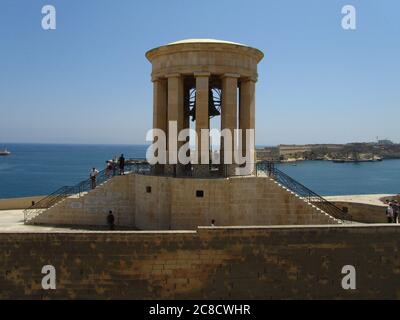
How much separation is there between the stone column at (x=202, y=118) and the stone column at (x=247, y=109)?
6.43 ft

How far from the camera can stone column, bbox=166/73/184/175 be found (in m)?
15.1

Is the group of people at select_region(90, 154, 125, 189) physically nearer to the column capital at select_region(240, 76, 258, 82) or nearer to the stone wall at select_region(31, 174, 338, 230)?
the stone wall at select_region(31, 174, 338, 230)

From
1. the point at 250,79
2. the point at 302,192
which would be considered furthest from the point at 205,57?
the point at 302,192

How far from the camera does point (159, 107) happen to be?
53.4ft

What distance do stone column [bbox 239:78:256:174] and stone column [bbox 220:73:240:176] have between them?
90 centimetres

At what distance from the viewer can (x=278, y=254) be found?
11508 millimetres

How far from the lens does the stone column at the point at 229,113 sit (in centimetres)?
1496

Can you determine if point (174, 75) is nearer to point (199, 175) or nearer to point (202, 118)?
point (202, 118)

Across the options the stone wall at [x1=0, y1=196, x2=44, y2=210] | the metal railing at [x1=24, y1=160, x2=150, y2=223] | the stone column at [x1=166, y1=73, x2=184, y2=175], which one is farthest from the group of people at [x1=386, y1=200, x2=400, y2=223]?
the stone wall at [x1=0, y1=196, x2=44, y2=210]

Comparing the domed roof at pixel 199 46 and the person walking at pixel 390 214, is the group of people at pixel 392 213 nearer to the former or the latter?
the person walking at pixel 390 214

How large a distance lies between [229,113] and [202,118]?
115 cm

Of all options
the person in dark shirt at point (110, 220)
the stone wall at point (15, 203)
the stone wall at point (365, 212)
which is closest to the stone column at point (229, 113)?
the person in dark shirt at point (110, 220)
